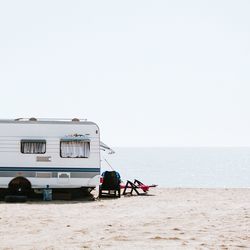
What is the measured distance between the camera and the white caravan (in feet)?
61.4

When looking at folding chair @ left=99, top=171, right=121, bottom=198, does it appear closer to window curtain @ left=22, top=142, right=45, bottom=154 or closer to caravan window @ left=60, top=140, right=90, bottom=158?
caravan window @ left=60, top=140, right=90, bottom=158

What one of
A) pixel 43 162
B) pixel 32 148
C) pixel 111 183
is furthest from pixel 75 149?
pixel 111 183

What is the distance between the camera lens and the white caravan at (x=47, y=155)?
61.4ft

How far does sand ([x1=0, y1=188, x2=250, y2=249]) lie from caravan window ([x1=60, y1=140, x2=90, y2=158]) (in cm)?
182

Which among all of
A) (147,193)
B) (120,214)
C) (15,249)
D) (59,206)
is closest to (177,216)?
(120,214)

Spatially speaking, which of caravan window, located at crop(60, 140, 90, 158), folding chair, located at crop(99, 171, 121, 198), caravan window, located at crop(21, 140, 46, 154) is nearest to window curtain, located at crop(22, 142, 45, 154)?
caravan window, located at crop(21, 140, 46, 154)

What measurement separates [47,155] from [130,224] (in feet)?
22.3

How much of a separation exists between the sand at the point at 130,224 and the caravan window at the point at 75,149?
5.96 ft

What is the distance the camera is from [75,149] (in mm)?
19172

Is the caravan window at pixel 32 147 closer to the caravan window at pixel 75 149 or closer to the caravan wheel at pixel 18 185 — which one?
the caravan window at pixel 75 149

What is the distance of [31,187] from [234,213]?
750 centimetres

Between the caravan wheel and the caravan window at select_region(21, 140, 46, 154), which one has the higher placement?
the caravan window at select_region(21, 140, 46, 154)

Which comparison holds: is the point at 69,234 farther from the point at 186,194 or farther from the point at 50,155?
the point at 186,194

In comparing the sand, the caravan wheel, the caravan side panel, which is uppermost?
the caravan side panel
